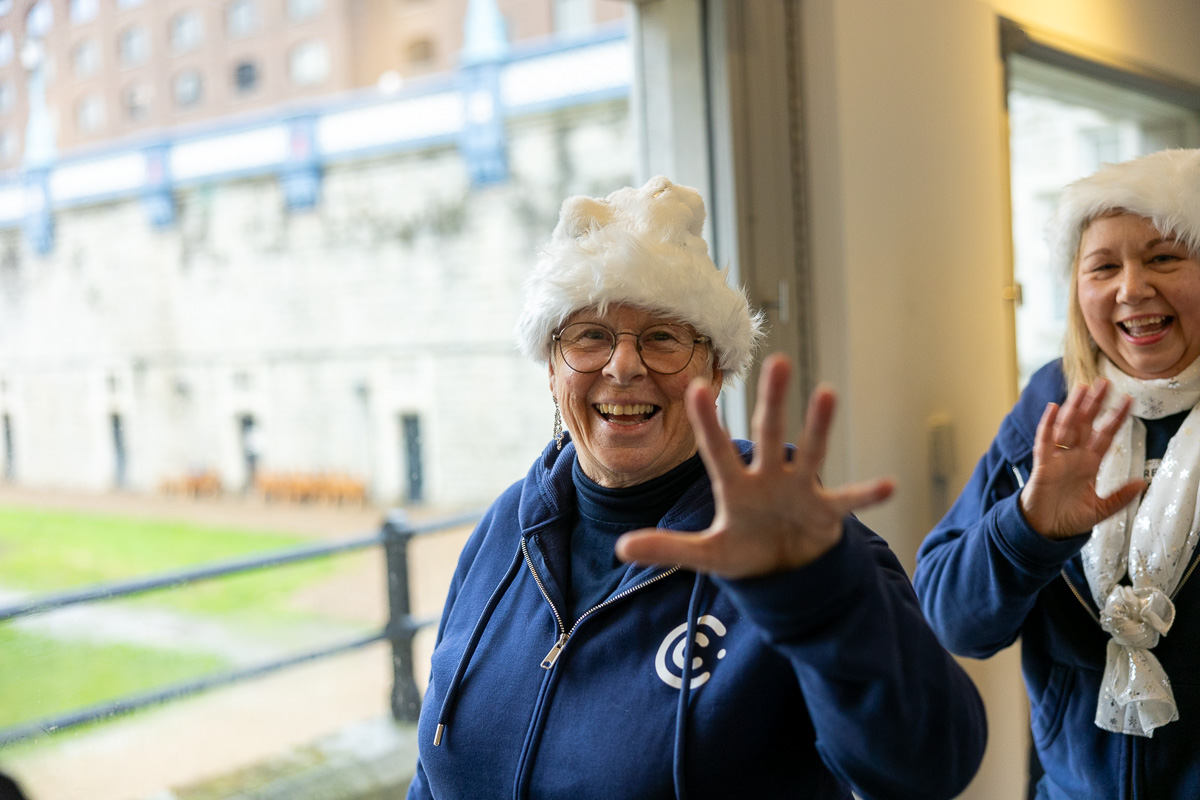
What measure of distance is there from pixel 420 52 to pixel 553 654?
703 inches

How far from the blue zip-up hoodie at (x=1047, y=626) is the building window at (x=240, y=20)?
11.0 m

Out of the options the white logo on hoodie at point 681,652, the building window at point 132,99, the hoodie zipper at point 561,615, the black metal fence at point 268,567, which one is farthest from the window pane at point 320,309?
the white logo on hoodie at point 681,652

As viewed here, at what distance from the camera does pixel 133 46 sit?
5.21 m

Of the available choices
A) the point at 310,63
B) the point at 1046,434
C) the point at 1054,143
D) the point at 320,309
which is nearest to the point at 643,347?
the point at 1046,434

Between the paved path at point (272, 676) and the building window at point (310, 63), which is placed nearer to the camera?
the paved path at point (272, 676)

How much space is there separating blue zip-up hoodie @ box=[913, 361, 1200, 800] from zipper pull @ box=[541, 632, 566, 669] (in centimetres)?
62

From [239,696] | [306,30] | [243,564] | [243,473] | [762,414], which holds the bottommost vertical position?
[239,696]

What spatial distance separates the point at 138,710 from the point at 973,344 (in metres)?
2.32

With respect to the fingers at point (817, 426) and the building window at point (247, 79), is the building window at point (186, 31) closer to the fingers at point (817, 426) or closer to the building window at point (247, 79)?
the building window at point (247, 79)

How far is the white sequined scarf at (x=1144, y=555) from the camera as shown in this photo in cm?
134

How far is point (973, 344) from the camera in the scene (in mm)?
2529

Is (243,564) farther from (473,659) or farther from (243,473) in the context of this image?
(243,473)

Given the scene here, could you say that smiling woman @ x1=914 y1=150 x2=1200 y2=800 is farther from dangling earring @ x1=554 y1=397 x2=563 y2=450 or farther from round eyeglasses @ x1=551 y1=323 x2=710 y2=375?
dangling earring @ x1=554 y1=397 x2=563 y2=450

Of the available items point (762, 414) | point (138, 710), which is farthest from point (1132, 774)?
point (138, 710)
